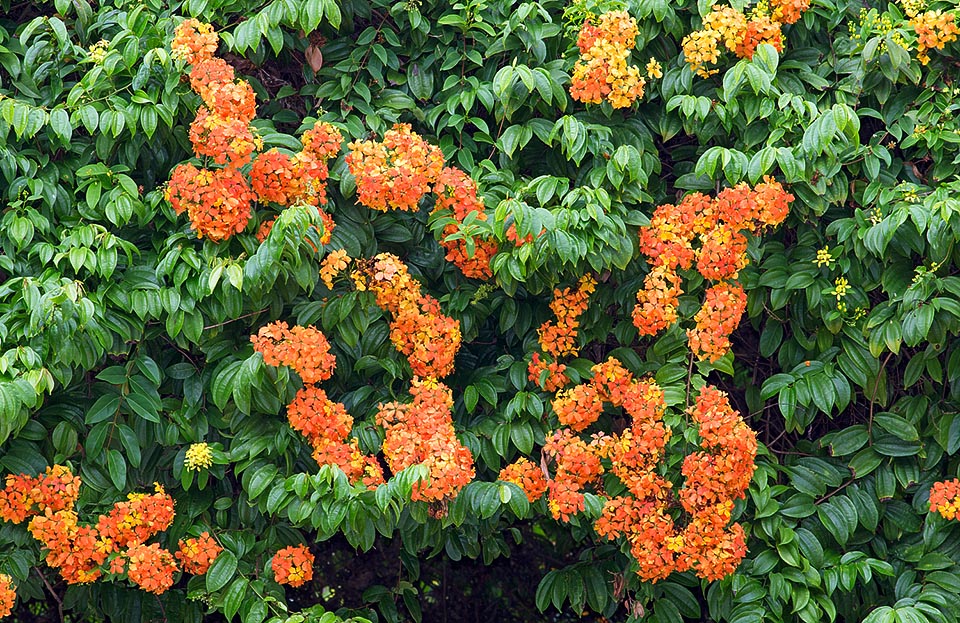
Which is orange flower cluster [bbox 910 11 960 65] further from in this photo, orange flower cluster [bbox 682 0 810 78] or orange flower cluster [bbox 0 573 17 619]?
orange flower cluster [bbox 0 573 17 619]

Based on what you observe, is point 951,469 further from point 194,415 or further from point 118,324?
point 118,324

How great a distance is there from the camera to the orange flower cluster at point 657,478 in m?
3.84

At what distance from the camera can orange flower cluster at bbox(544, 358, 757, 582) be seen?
3.84 m

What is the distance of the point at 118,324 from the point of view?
3.82m

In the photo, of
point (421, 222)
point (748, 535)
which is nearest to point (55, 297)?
point (421, 222)

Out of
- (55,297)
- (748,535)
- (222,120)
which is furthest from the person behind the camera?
(748,535)

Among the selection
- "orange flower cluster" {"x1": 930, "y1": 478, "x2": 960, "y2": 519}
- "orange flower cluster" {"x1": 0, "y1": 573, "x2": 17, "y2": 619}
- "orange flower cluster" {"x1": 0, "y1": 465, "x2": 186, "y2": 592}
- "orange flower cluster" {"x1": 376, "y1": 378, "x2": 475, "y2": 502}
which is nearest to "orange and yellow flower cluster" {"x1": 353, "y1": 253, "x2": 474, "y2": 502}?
"orange flower cluster" {"x1": 376, "y1": 378, "x2": 475, "y2": 502}

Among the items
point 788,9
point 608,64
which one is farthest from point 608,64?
point 788,9

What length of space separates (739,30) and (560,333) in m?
1.34

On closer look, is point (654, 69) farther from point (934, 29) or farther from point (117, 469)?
point (117, 469)

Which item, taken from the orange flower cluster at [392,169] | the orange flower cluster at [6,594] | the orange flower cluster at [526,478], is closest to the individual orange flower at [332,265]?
the orange flower cluster at [392,169]

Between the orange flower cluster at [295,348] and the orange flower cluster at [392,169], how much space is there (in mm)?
549

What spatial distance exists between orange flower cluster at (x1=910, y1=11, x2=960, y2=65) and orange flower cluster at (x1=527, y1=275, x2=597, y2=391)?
1516 millimetres

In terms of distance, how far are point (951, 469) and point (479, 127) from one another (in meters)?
2.26
